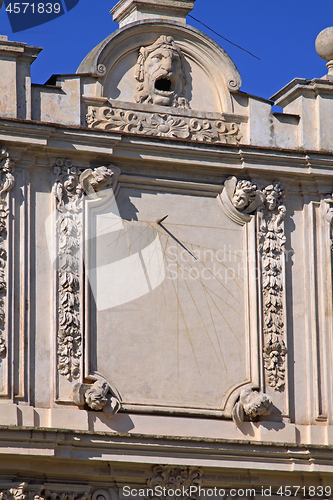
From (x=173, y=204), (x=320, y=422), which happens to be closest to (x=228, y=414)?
(x=320, y=422)

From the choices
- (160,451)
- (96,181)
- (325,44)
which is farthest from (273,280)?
(325,44)

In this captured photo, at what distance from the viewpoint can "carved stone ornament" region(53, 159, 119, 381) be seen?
16.3 metres

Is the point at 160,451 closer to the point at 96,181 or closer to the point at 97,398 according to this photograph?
the point at 97,398

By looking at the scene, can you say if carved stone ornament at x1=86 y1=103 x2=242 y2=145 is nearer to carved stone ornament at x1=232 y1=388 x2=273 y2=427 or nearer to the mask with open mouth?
the mask with open mouth

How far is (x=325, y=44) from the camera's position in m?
18.5

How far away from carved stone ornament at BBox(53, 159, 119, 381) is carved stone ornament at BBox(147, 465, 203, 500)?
1.54 m

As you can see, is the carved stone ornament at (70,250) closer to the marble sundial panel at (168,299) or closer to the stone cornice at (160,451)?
the marble sundial panel at (168,299)

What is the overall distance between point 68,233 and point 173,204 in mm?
1524

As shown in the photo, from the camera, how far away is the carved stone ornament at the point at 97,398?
632 inches

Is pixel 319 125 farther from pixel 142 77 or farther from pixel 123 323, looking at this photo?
pixel 123 323

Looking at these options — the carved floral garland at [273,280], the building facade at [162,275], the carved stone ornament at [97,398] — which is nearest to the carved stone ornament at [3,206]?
the building facade at [162,275]

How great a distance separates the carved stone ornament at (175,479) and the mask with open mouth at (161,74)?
4.76 m

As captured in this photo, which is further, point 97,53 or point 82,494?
point 97,53

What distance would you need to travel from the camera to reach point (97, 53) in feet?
56.7
